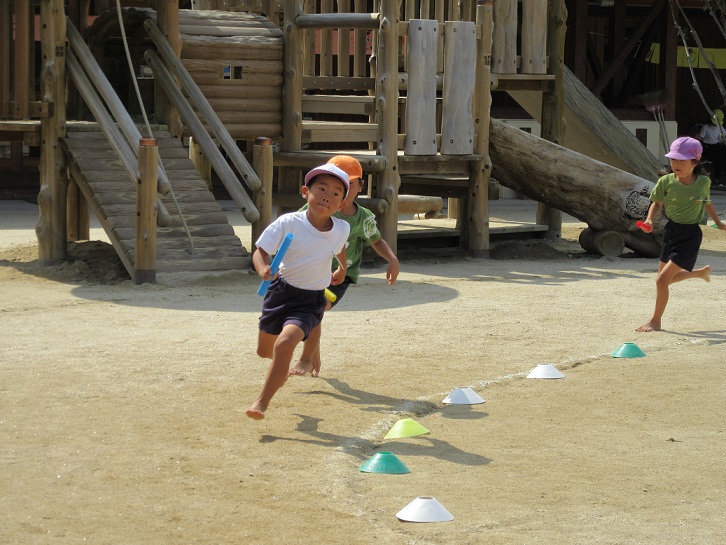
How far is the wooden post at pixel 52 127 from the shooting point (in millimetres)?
11898

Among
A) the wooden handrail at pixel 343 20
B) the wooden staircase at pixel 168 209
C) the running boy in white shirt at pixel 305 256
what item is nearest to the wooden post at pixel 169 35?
the wooden staircase at pixel 168 209

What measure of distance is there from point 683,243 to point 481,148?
490cm

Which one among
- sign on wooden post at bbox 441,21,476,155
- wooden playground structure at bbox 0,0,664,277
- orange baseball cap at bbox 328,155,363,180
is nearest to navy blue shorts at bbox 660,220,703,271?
orange baseball cap at bbox 328,155,363,180

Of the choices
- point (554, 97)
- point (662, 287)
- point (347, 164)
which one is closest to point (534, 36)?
point (554, 97)

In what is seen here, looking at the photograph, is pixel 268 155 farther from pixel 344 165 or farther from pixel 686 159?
pixel 344 165

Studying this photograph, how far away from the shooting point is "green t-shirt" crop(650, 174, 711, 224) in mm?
9227

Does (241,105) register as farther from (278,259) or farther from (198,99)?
(278,259)

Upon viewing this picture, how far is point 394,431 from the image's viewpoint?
19.5ft

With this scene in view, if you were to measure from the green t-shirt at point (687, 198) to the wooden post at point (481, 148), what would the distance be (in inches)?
183

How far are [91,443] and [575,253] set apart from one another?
9877 mm

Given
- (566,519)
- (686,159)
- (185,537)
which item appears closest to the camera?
(185,537)

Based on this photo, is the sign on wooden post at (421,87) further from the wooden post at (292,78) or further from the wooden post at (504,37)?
the wooden post at (504,37)

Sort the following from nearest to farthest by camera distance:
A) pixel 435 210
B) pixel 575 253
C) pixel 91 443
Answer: pixel 91 443, pixel 575 253, pixel 435 210

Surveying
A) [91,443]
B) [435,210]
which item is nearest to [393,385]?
[91,443]
